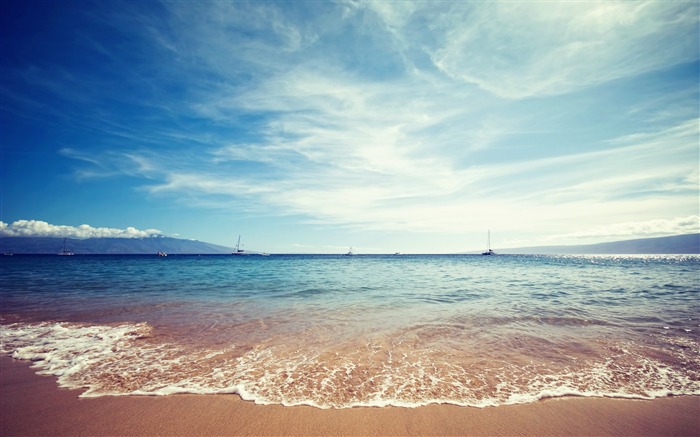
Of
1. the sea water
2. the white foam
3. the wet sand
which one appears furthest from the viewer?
the sea water

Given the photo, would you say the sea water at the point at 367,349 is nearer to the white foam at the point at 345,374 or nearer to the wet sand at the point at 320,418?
the white foam at the point at 345,374

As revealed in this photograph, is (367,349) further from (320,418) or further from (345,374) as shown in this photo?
(320,418)

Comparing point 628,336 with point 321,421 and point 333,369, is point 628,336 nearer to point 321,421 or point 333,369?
point 333,369

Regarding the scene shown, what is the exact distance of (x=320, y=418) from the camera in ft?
14.3

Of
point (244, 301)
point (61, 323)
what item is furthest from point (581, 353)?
point (61, 323)

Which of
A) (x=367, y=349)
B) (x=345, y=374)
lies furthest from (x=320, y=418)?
(x=367, y=349)

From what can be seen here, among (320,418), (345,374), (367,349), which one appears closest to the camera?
(320,418)

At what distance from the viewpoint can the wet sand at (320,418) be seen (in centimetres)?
410

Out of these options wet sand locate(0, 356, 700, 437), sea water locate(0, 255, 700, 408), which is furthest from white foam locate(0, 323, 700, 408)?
wet sand locate(0, 356, 700, 437)

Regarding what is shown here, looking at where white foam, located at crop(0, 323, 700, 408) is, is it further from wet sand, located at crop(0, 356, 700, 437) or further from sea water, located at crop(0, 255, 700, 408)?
wet sand, located at crop(0, 356, 700, 437)

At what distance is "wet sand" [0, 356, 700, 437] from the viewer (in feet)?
13.4

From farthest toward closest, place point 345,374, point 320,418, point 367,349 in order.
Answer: point 367,349, point 345,374, point 320,418

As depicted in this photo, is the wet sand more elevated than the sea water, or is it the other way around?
the wet sand

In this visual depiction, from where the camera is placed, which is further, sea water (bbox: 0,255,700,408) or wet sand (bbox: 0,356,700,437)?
sea water (bbox: 0,255,700,408)
